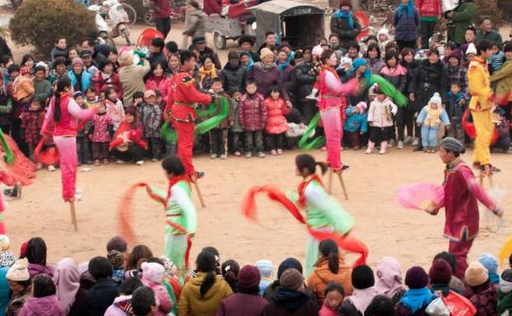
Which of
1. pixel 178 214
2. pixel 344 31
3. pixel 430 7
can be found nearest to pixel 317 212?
pixel 178 214

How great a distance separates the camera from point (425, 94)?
18.0 metres

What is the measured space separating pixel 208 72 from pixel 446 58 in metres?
3.65

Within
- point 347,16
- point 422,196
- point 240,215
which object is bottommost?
point 240,215

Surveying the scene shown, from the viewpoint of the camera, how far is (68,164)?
567 inches

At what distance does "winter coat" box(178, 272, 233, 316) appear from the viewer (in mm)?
9266

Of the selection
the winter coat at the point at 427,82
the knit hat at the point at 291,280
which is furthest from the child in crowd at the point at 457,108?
the knit hat at the point at 291,280

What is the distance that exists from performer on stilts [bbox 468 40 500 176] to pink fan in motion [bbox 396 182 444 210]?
3484mm

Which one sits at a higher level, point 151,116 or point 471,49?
point 471,49

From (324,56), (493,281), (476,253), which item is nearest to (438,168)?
(324,56)

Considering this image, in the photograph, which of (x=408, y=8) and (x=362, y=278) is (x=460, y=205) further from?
(x=408, y=8)

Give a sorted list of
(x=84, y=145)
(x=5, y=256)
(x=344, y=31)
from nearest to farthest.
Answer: (x=5, y=256) → (x=84, y=145) → (x=344, y=31)

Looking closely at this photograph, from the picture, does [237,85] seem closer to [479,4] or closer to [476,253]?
[476,253]

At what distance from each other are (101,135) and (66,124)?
323 centimetres

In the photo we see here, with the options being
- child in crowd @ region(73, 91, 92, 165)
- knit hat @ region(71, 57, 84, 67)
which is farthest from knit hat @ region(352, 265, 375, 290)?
knit hat @ region(71, 57, 84, 67)
